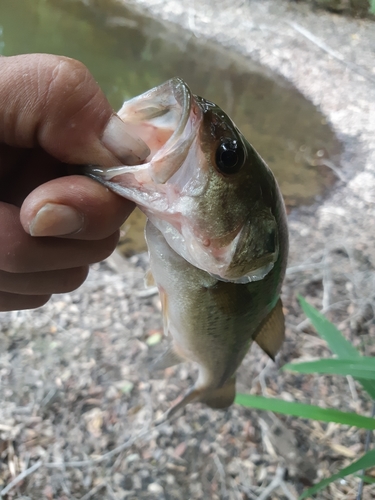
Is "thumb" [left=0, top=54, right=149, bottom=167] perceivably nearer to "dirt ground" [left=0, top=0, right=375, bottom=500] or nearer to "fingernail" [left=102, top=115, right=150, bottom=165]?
"fingernail" [left=102, top=115, right=150, bottom=165]

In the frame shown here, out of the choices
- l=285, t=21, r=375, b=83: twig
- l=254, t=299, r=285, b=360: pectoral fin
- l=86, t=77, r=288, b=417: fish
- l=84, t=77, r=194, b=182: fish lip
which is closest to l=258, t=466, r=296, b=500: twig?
l=254, t=299, r=285, b=360: pectoral fin

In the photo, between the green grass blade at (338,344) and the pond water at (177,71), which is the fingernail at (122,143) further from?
the pond water at (177,71)

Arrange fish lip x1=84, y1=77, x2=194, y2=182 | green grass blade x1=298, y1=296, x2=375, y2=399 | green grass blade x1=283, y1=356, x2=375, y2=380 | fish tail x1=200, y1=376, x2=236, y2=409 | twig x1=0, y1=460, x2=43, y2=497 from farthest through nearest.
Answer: twig x1=0, y1=460, x2=43, y2=497 → fish tail x1=200, y1=376, x2=236, y2=409 → green grass blade x1=298, y1=296, x2=375, y2=399 → green grass blade x1=283, y1=356, x2=375, y2=380 → fish lip x1=84, y1=77, x2=194, y2=182

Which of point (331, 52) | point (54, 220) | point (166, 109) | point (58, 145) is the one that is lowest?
point (331, 52)

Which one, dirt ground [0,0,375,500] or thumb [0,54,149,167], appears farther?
dirt ground [0,0,375,500]

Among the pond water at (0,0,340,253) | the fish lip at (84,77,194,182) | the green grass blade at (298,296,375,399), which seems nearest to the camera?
the fish lip at (84,77,194,182)

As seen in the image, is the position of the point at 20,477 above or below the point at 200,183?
below

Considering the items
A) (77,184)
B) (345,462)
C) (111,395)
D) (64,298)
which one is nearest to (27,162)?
(77,184)

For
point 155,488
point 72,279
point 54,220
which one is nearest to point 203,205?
point 54,220

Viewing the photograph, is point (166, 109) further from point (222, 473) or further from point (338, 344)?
point (222, 473)
